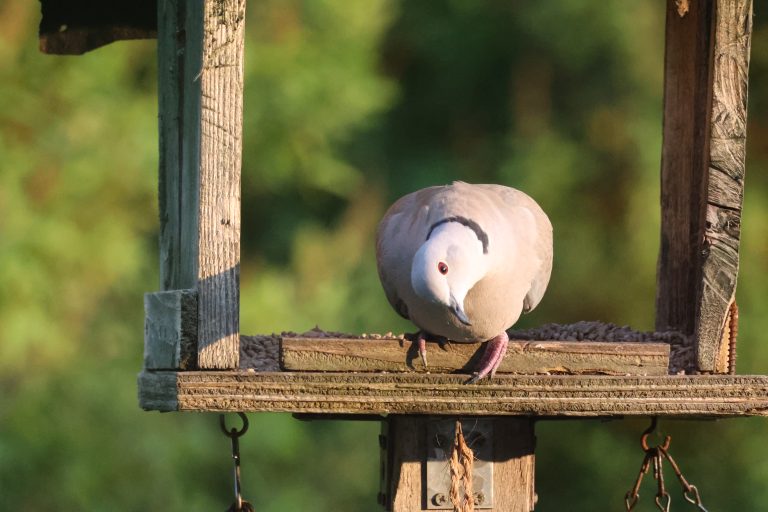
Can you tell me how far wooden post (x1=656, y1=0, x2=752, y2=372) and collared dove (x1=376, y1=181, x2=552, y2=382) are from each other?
14.5 inches

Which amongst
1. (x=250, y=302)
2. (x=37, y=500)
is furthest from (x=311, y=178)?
(x=37, y=500)

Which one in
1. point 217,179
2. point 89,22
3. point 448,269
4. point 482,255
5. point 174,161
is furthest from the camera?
point 89,22

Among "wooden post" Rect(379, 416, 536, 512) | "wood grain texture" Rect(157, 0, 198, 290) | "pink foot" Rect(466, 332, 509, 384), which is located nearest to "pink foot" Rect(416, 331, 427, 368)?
"pink foot" Rect(466, 332, 509, 384)

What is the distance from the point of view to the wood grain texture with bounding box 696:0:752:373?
10.9 feet

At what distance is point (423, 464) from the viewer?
3.42 metres

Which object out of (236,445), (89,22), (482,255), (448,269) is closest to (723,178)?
(482,255)

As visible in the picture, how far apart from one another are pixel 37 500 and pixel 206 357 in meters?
3.53

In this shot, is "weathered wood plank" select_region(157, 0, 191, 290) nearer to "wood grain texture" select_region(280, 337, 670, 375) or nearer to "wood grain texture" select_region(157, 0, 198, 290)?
"wood grain texture" select_region(157, 0, 198, 290)

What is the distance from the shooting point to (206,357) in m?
3.06

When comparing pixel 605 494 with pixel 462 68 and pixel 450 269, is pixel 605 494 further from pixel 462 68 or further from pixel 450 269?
pixel 450 269

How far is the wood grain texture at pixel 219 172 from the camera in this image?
3090 millimetres

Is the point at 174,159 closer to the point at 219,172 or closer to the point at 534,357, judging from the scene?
the point at 219,172

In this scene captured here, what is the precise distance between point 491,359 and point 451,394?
0.12 m

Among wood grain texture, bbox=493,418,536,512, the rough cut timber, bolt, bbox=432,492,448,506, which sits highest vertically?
the rough cut timber
